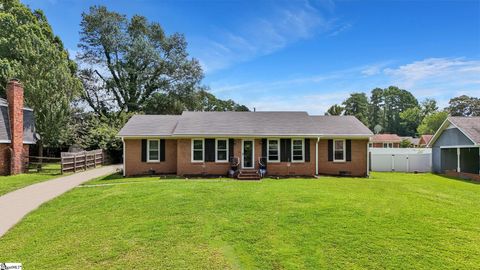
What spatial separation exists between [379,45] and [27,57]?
25680 millimetres

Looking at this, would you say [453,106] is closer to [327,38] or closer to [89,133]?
[327,38]

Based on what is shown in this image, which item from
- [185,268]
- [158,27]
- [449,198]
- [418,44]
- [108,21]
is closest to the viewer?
[185,268]

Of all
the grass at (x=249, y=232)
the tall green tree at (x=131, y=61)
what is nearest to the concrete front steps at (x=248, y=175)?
the grass at (x=249, y=232)

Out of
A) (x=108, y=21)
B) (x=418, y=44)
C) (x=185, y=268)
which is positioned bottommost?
(x=185, y=268)

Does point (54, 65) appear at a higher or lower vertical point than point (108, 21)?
lower

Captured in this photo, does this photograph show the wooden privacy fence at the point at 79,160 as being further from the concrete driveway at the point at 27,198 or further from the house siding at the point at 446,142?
the house siding at the point at 446,142

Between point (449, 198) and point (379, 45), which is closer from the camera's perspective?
point (449, 198)

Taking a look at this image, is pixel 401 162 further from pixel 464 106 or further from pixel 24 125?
pixel 464 106

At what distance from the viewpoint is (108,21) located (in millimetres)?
35844

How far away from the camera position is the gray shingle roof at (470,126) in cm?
1884

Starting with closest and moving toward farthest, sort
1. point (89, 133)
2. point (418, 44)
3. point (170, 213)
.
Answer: point (170, 213), point (418, 44), point (89, 133)

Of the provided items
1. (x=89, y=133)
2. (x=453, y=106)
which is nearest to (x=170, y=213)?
(x=89, y=133)

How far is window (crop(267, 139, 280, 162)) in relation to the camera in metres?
18.3

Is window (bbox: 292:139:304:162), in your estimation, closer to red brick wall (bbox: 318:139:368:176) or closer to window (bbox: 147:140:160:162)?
red brick wall (bbox: 318:139:368:176)
